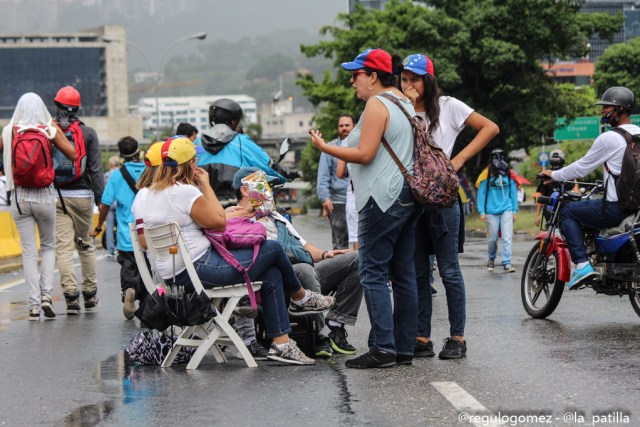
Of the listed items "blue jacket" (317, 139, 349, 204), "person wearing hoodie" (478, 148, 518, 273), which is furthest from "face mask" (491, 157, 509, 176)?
"blue jacket" (317, 139, 349, 204)

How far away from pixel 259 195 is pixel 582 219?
279 centimetres

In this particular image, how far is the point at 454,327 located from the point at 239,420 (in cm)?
241

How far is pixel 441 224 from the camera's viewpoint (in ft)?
26.1

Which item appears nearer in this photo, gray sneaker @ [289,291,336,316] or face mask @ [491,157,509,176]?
gray sneaker @ [289,291,336,316]

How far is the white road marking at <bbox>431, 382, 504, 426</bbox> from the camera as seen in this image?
5992 millimetres

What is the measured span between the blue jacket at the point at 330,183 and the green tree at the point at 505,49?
1235 inches

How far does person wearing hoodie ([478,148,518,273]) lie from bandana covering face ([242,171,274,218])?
8623 millimetres

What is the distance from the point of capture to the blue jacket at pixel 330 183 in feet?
45.4

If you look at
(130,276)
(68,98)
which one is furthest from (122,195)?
(68,98)

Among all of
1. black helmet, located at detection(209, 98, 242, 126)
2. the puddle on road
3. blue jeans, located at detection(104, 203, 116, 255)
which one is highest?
black helmet, located at detection(209, 98, 242, 126)

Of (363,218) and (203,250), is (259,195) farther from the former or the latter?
(363,218)

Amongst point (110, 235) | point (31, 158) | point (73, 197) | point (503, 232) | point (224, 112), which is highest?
point (224, 112)

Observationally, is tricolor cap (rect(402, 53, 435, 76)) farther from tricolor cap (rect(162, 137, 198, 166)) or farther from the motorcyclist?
the motorcyclist

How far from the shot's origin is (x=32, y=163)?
426 inches
